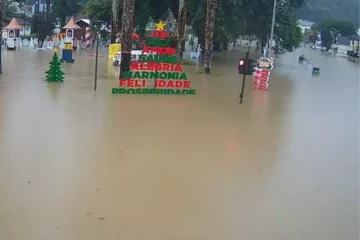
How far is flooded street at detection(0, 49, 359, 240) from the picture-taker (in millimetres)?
5648

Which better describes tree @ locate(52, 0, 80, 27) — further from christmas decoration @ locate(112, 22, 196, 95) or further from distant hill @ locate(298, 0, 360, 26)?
distant hill @ locate(298, 0, 360, 26)

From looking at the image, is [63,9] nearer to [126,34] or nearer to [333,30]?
[126,34]

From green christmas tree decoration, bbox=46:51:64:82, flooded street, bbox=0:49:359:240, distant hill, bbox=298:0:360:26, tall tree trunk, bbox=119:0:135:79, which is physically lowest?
flooded street, bbox=0:49:359:240

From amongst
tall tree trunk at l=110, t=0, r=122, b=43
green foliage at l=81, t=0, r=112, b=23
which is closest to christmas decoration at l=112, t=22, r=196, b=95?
tall tree trunk at l=110, t=0, r=122, b=43

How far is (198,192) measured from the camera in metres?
6.75

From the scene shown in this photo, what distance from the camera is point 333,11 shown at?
137000 millimetres

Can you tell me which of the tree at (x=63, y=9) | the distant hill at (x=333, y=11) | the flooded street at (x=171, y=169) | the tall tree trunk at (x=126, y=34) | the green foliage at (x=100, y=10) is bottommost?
the flooded street at (x=171, y=169)

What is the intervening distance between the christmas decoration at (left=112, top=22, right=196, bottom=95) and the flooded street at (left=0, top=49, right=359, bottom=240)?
1869 mm

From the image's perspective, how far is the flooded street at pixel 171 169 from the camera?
5648mm

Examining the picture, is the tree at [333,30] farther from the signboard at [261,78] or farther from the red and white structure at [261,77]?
the signboard at [261,78]

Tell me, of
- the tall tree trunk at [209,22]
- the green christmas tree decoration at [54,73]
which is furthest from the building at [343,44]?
the green christmas tree decoration at [54,73]

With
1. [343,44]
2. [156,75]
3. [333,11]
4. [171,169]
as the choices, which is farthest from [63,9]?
[333,11]

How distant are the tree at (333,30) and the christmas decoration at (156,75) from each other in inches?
3294

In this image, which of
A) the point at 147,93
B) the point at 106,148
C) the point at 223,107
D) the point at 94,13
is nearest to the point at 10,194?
the point at 106,148
